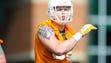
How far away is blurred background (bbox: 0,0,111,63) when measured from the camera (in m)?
11.8

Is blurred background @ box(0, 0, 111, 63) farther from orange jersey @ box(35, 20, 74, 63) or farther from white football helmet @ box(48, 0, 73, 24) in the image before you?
white football helmet @ box(48, 0, 73, 24)

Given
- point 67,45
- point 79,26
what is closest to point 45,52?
point 67,45

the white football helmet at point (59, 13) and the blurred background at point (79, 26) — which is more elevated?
the white football helmet at point (59, 13)

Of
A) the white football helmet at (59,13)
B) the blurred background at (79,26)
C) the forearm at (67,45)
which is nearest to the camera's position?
the forearm at (67,45)

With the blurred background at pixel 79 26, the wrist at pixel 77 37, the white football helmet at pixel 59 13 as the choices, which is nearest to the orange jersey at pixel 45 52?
the white football helmet at pixel 59 13

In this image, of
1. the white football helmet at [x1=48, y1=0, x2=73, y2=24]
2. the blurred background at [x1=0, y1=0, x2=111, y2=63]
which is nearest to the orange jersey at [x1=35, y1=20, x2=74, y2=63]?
the white football helmet at [x1=48, y1=0, x2=73, y2=24]

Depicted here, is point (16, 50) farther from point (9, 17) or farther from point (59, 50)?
point (59, 50)

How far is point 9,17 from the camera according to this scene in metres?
12.6

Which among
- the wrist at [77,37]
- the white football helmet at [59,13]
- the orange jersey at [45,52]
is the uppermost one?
the white football helmet at [59,13]

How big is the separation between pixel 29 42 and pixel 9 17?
869mm

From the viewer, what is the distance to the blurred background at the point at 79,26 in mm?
11812

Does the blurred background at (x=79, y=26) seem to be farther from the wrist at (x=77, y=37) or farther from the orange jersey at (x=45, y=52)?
the wrist at (x=77, y=37)

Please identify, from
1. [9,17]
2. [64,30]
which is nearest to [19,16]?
[9,17]

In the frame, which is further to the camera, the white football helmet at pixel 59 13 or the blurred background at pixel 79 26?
the blurred background at pixel 79 26
